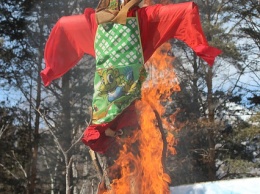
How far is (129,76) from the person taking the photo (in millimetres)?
2996

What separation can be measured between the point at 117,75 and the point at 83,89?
9.77 m

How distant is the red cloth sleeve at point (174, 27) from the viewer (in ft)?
9.73

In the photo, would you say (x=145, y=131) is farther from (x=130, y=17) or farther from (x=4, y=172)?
(x=4, y=172)

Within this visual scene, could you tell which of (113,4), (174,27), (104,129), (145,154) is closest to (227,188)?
(145,154)

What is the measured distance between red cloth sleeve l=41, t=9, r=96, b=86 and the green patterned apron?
0.83ft

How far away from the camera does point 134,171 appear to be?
3141 millimetres

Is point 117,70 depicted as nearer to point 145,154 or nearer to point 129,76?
point 129,76

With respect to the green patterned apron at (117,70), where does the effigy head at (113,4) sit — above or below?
above

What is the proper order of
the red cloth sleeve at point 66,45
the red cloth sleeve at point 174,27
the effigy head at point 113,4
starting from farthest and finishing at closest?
1. the red cloth sleeve at point 66,45
2. the effigy head at point 113,4
3. the red cloth sleeve at point 174,27

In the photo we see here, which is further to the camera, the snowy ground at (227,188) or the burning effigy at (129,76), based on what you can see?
the snowy ground at (227,188)

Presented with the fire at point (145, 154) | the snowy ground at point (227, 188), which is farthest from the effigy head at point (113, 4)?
the snowy ground at point (227, 188)

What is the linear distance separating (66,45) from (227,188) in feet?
7.44

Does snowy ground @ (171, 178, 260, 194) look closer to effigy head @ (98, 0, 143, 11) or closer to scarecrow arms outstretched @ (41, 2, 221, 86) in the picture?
scarecrow arms outstretched @ (41, 2, 221, 86)

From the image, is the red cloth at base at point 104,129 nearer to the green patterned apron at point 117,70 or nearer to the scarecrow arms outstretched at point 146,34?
the green patterned apron at point 117,70
